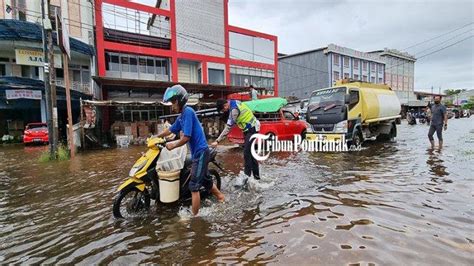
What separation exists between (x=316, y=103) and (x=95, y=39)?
19.3 metres

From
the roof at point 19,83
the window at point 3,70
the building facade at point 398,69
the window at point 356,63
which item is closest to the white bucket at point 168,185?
the roof at point 19,83

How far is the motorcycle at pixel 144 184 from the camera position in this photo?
4.25 metres

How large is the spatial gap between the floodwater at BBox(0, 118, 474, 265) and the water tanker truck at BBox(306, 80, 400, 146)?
3518 millimetres

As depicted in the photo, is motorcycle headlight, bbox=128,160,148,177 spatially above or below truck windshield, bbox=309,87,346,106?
below

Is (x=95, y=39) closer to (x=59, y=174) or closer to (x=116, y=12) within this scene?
(x=116, y=12)

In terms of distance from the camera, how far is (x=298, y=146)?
12273 millimetres

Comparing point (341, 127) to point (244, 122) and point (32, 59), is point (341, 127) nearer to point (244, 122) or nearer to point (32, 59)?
point (244, 122)

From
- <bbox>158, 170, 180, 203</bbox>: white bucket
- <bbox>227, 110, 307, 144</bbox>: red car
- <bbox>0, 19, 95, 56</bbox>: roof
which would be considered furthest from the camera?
<bbox>0, 19, 95, 56</bbox>: roof

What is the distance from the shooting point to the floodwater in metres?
3.05

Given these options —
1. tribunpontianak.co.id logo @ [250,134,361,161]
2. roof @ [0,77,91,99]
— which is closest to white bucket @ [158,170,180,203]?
tribunpontianak.co.id logo @ [250,134,361,161]

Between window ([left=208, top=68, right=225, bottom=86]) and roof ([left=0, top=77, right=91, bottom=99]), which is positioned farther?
window ([left=208, top=68, right=225, bottom=86])

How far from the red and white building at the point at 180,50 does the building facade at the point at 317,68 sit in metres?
8.65

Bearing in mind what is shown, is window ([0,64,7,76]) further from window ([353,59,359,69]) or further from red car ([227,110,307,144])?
window ([353,59,359,69])

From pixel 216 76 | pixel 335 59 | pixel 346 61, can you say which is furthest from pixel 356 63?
pixel 216 76
